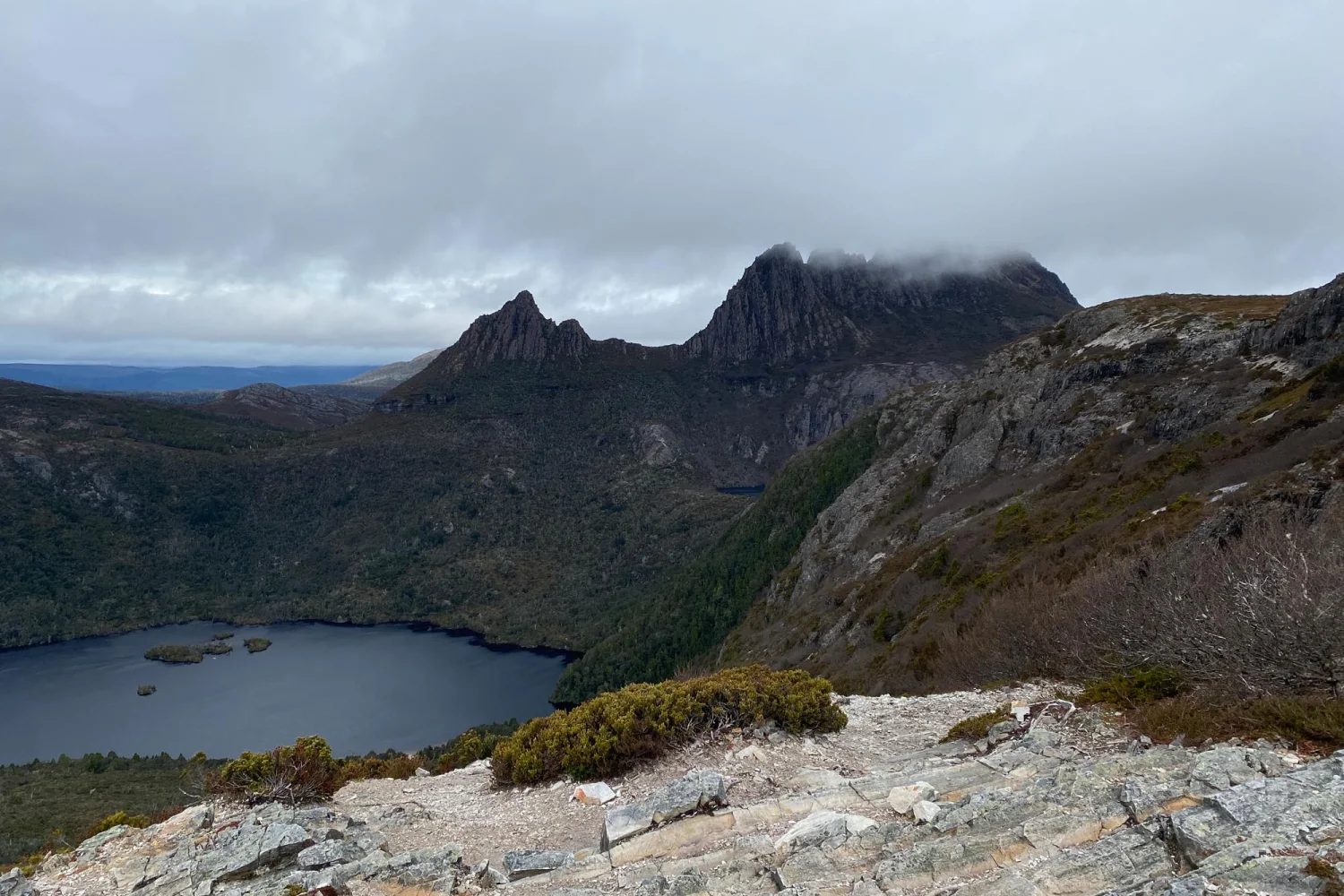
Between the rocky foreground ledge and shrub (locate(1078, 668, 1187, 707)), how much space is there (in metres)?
0.68

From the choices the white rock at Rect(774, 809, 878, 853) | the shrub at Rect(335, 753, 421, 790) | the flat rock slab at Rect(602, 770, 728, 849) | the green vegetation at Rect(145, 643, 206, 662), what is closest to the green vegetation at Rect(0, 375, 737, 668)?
the green vegetation at Rect(145, 643, 206, 662)

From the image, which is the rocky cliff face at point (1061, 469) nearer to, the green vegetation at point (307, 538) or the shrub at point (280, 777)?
the shrub at point (280, 777)

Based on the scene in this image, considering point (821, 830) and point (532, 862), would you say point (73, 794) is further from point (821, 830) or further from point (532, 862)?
point (821, 830)

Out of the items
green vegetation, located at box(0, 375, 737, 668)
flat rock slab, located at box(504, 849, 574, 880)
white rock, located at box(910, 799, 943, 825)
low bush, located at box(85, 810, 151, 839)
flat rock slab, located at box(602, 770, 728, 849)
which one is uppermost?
white rock, located at box(910, 799, 943, 825)

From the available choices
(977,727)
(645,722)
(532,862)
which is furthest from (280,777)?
(977,727)

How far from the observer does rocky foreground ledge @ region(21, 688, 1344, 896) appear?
6.46 m

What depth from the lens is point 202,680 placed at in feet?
389

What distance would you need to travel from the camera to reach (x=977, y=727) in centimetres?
1217

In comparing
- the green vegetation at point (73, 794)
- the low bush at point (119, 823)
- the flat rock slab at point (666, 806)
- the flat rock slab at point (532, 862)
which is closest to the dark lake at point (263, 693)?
the green vegetation at point (73, 794)

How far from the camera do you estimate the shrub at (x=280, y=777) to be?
38.5ft

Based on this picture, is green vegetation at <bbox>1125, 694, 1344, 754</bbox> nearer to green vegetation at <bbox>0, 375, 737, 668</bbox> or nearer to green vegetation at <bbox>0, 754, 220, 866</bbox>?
green vegetation at <bbox>0, 754, 220, 866</bbox>

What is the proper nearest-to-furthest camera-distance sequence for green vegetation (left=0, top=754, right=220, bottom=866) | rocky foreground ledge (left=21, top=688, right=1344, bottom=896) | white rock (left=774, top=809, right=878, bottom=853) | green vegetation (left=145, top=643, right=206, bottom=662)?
rocky foreground ledge (left=21, top=688, right=1344, bottom=896), white rock (left=774, top=809, right=878, bottom=853), green vegetation (left=0, top=754, right=220, bottom=866), green vegetation (left=145, top=643, right=206, bottom=662)

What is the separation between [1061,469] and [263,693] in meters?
124

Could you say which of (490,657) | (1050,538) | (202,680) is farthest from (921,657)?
(202,680)
